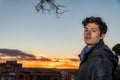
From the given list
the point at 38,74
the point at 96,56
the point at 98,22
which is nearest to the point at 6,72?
the point at 38,74

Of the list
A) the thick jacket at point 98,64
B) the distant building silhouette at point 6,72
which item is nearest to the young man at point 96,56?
the thick jacket at point 98,64

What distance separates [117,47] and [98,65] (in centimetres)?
1688

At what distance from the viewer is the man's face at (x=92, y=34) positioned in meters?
3.75

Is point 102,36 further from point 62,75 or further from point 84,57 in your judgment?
point 62,75

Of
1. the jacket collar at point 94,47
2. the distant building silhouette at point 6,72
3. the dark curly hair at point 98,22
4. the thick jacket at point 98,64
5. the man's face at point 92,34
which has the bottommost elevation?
the thick jacket at point 98,64

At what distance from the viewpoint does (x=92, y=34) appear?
3.77 m

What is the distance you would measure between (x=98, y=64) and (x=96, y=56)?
12 cm

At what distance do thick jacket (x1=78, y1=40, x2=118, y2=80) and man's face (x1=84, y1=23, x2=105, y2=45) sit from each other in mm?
66

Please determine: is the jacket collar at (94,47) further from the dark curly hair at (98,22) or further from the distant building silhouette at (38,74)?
the distant building silhouette at (38,74)

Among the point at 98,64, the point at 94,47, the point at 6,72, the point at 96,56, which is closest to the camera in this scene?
the point at 98,64

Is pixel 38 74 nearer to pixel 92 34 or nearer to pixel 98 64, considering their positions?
pixel 92 34

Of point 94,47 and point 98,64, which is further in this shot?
point 94,47

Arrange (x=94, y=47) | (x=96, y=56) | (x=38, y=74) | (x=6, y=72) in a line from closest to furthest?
(x=96, y=56), (x=94, y=47), (x=38, y=74), (x=6, y=72)

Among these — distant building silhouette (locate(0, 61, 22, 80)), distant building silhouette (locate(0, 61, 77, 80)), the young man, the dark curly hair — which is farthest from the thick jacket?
distant building silhouette (locate(0, 61, 22, 80))
